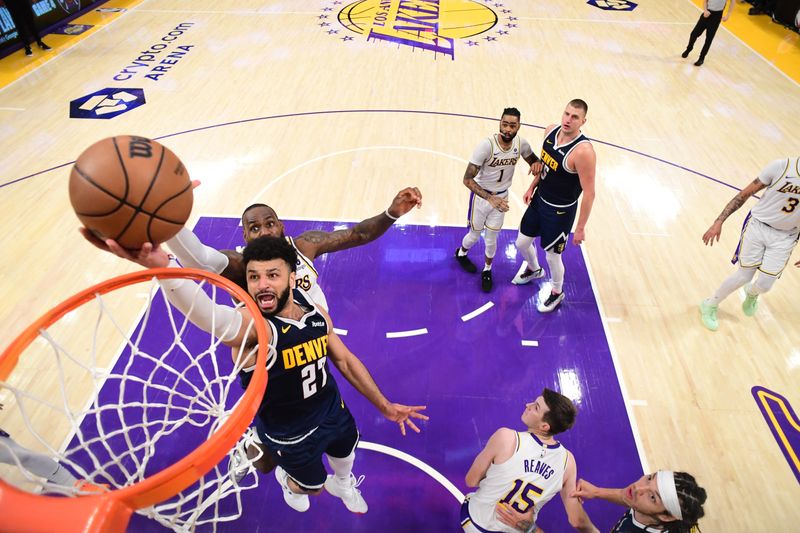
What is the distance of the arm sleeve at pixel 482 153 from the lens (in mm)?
4228

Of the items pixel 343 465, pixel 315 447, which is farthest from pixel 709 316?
pixel 315 447

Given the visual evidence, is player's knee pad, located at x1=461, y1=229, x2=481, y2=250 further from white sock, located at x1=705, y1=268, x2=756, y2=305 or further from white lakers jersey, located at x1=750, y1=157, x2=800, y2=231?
white lakers jersey, located at x1=750, y1=157, x2=800, y2=231

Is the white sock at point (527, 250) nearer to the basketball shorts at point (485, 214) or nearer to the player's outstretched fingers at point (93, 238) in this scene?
the basketball shorts at point (485, 214)

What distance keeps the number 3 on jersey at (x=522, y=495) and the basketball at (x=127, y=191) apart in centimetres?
208

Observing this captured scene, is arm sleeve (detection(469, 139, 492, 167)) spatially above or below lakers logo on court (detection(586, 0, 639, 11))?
above

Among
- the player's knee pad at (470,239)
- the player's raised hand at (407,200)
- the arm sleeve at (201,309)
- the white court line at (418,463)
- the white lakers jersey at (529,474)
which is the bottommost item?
the white court line at (418,463)

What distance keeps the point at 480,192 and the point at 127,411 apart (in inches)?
135

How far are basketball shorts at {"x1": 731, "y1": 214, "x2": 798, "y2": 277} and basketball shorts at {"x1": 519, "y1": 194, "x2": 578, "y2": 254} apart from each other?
144 centimetres

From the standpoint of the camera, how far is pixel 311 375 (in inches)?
95.7

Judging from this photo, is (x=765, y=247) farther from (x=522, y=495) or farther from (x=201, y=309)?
(x=201, y=309)

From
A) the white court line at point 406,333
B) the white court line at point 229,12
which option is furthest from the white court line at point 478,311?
the white court line at point 229,12

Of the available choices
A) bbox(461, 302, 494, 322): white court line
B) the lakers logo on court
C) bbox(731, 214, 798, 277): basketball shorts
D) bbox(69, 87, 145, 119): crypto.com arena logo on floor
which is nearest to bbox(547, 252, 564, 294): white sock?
bbox(461, 302, 494, 322): white court line

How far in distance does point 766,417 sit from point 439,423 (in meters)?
2.56

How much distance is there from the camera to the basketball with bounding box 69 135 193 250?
188 cm
